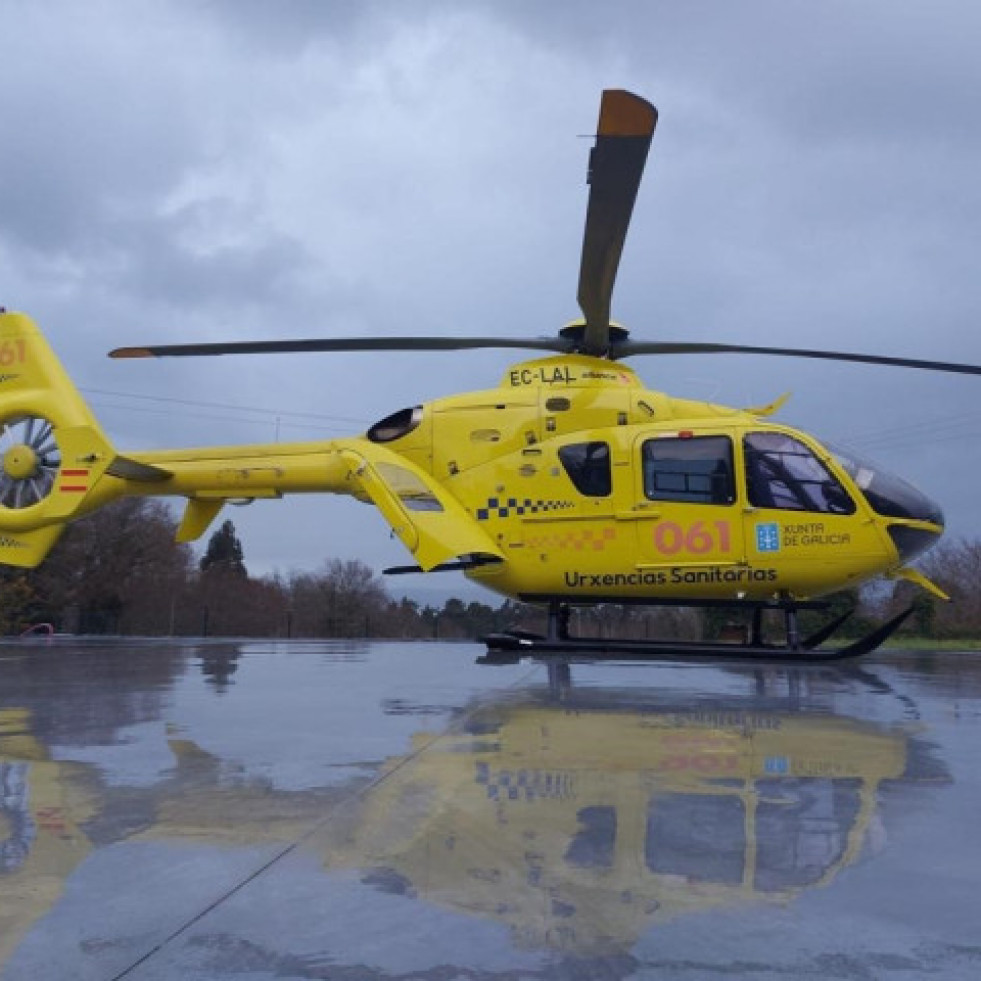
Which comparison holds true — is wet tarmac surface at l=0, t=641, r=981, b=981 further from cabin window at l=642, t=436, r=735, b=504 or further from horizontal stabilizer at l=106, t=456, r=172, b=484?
horizontal stabilizer at l=106, t=456, r=172, b=484

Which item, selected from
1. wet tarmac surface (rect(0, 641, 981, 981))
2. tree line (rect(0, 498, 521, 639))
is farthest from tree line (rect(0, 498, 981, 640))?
wet tarmac surface (rect(0, 641, 981, 981))

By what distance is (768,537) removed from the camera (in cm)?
1048

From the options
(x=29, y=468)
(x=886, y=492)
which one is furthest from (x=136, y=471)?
(x=886, y=492)

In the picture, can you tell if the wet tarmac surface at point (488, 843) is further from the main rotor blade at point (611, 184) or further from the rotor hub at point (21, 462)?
the rotor hub at point (21, 462)

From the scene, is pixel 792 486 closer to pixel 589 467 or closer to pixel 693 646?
pixel 693 646

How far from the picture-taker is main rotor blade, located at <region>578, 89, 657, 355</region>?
6863mm

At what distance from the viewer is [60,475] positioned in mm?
13078

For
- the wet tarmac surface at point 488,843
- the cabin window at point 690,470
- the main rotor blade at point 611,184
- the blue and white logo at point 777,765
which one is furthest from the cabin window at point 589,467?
the blue and white logo at point 777,765

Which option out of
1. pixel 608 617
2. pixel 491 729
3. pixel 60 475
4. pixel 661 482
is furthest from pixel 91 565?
pixel 491 729

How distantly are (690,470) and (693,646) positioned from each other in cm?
200

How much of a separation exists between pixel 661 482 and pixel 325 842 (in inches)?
320

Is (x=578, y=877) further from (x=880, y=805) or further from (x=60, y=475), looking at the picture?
(x=60, y=475)

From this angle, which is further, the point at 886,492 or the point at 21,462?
the point at 21,462

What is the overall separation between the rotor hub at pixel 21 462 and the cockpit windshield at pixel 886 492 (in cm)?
1082
